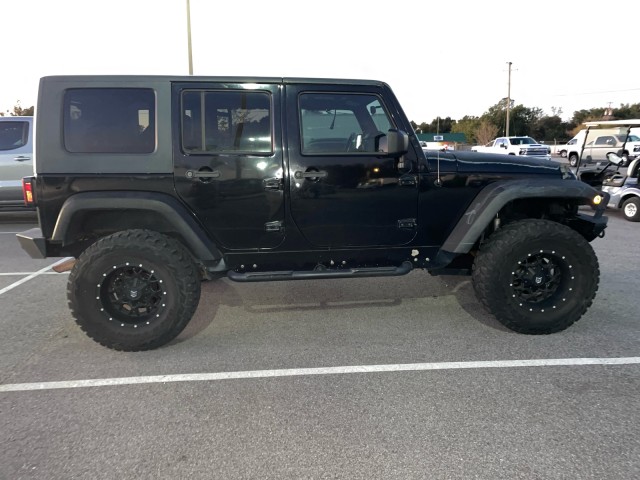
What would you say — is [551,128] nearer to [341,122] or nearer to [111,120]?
[341,122]

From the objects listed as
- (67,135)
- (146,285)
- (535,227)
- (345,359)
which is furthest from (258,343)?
(535,227)

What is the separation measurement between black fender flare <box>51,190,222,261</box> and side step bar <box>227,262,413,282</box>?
0.32 metres

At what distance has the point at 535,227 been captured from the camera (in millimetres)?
3844

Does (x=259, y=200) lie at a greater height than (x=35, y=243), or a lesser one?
greater

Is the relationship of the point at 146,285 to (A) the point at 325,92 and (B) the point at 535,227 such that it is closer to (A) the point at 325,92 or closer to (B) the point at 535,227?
(A) the point at 325,92

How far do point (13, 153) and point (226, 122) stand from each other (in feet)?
24.8

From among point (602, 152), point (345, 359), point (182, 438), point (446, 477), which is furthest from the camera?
point (602, 152)

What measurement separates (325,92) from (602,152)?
22.9m

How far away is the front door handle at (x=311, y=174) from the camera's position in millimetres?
3732

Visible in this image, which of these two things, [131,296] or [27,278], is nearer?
[131,296]

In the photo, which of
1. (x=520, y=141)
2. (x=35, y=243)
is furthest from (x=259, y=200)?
(x=520, y=141)

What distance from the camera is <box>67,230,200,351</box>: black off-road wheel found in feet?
11.6

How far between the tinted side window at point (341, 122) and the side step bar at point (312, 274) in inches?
38.7

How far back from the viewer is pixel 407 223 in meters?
3.96
